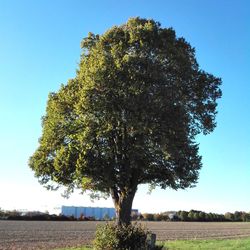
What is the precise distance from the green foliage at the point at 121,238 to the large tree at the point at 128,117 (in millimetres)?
6413

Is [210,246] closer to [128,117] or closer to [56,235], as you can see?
[128,117]

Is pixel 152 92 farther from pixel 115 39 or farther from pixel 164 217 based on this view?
pixel 164 217

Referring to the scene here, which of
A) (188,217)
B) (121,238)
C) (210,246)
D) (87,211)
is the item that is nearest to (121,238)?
(121,238)

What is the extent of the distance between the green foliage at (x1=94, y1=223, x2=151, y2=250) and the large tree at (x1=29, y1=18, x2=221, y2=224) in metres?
6.41

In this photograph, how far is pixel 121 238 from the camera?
1981 centimetres

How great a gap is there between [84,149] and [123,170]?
295 cm

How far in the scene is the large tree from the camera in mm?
26109

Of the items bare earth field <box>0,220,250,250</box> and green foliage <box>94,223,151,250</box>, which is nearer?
green foliage <box>94,223,151,250</box>

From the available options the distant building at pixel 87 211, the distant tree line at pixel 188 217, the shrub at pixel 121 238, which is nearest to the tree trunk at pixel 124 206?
the shrub at pixel 121 238

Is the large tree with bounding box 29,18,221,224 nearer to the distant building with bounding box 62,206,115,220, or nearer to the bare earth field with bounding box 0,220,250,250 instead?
the bare earth field with bounding box 0,220,250,250

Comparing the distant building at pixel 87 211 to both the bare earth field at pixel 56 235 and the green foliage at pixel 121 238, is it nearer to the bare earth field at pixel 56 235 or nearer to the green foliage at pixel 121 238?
the bare earth field at pixel 56 235

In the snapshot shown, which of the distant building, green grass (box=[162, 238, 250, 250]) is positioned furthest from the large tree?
the distant building

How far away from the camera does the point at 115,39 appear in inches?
1121

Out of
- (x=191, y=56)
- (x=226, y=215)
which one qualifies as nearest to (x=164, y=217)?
(x=226, y=215)
